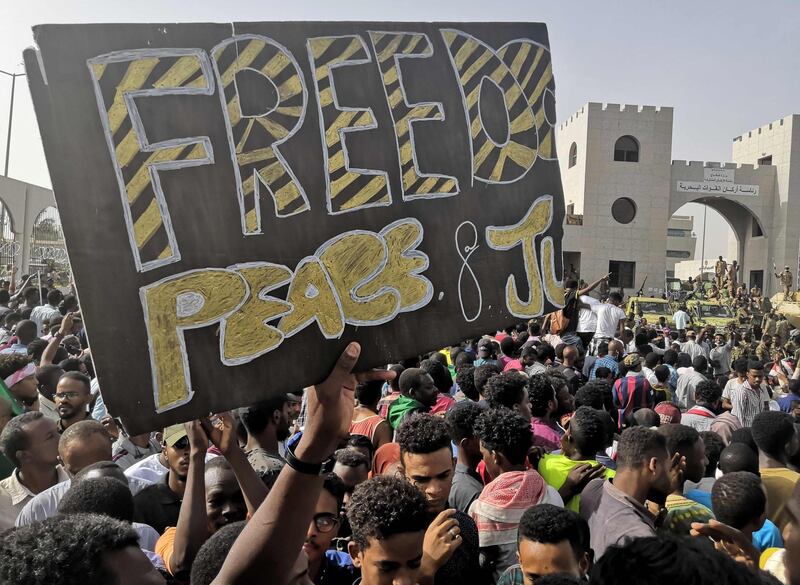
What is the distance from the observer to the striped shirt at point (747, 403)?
7945mm

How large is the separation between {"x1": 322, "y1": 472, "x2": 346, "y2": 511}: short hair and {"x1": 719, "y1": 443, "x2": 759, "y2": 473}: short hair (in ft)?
8.26

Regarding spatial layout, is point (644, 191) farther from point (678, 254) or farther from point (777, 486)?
point (678, 254)

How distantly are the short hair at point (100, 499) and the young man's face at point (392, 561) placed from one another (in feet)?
3.41

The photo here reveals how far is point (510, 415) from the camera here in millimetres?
3734

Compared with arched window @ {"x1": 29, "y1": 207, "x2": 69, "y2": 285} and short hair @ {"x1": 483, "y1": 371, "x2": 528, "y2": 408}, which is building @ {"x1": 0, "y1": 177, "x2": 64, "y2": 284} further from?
short hair @ {"x1": 483, "y1": 371, "x2": 528, "y2": 408}

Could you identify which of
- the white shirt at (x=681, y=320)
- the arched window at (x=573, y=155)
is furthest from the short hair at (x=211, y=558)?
the arched window at (x=573, y=155)

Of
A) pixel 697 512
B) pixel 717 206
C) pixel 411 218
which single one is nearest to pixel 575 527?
pixel 697 512

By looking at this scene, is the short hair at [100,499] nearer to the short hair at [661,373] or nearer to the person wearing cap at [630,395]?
the person wearing cap at [630,395]

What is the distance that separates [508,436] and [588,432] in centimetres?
67

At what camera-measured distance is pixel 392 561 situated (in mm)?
2592

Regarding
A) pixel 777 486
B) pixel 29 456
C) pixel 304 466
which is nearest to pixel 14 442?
pixel 29 456

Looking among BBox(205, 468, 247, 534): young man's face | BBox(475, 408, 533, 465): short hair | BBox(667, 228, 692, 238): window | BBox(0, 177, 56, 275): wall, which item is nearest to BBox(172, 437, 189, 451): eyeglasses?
BBox(205, 468, 247, 534): young man's face

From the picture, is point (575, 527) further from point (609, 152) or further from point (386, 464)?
point (609, 152)

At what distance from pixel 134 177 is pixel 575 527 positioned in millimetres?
2095
